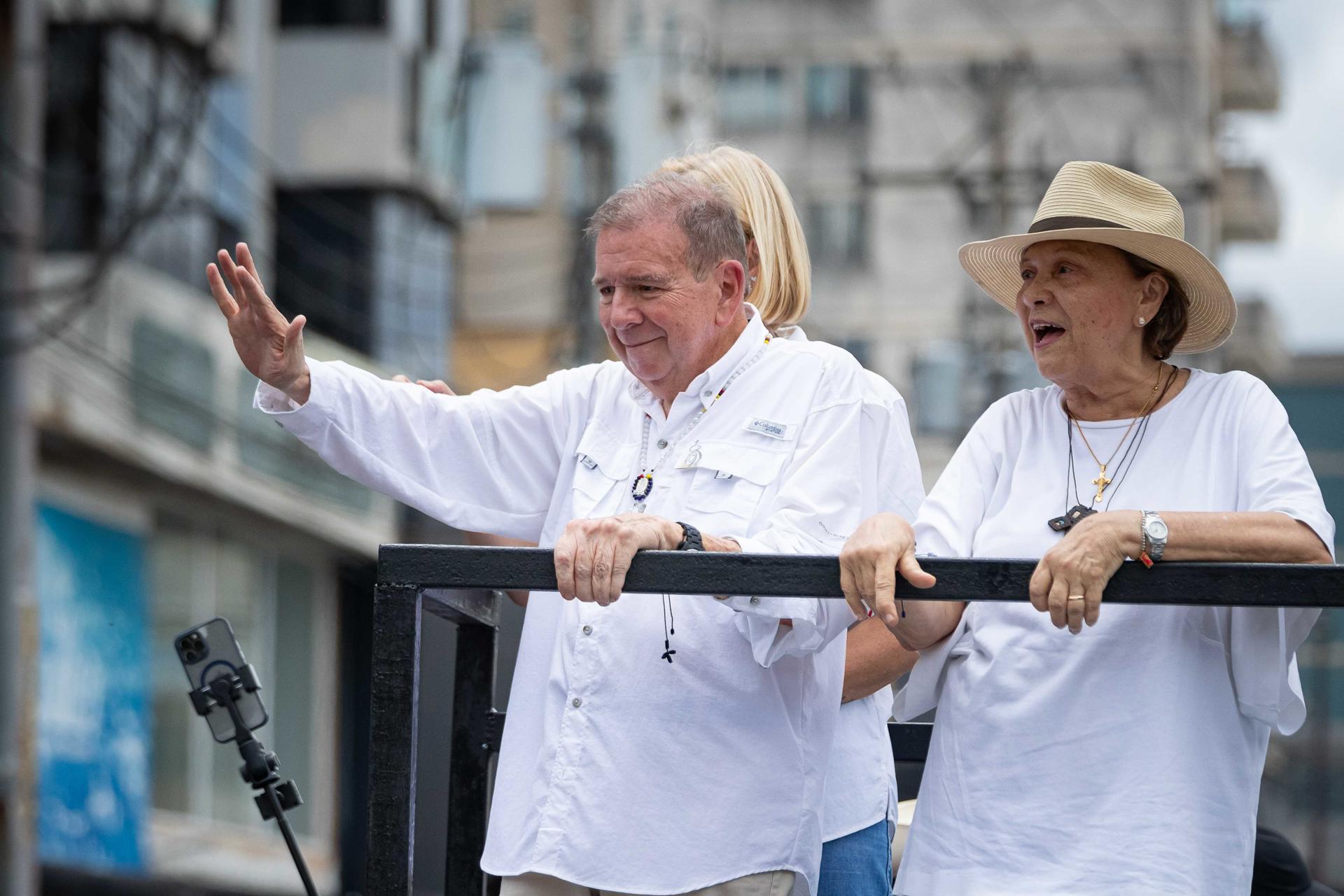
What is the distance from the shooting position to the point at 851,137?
101ft

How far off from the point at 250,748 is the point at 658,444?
1.06 metres

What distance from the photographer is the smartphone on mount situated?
3684mm

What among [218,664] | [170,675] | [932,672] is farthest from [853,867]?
[170,675]

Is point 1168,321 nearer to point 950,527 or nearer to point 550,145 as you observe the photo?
point 950,527

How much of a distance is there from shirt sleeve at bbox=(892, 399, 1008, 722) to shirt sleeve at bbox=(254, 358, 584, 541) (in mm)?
790

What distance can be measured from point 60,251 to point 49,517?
217 cm

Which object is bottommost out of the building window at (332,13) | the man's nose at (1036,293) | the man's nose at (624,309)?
the man's nose at (624,309)

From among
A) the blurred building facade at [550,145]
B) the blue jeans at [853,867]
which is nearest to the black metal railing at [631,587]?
the blue jeans at [853,867]

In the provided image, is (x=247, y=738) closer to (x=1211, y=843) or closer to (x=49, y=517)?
(x=1211, y=843)

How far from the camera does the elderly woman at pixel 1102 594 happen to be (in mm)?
2738

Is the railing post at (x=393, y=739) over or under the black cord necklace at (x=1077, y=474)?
under

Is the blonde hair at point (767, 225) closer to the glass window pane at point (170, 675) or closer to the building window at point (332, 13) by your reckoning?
the glass window pane at point (170, 675)

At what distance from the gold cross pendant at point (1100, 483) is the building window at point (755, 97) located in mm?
28257

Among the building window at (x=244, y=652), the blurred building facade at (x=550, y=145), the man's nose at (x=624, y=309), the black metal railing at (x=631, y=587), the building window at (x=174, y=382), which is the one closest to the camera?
the black metal railing at (x=631, y=587)
